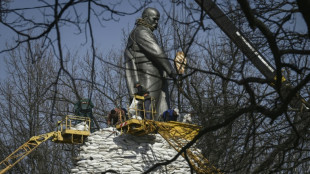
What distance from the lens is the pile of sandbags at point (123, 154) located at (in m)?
10.6

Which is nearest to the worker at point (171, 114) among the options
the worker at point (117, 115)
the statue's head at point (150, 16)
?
the worker at point (117, 115)

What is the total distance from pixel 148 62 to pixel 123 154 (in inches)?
82.3

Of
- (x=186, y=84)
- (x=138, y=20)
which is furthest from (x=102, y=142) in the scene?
(x=186, y=84)

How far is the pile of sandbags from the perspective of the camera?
418 inches

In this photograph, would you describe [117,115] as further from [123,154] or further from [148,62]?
[148,62]

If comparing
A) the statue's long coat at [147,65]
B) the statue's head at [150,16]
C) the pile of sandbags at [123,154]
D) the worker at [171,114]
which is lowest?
the pile of sandbags at [123,154]

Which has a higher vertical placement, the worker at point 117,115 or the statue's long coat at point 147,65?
the statue's long coat at point 147,65

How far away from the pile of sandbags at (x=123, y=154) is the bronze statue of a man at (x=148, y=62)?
0.94 meters

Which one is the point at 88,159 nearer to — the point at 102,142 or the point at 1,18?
the point at 102,142

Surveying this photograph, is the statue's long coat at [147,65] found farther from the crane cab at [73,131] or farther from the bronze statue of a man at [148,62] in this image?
the crane cab at [73,131]

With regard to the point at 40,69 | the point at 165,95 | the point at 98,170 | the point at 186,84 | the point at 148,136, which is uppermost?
the point at 40,69

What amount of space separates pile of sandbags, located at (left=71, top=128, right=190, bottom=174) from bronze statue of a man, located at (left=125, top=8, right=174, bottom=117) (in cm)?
94

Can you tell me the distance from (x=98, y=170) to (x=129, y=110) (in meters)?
1.34

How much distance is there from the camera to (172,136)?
10.4m
